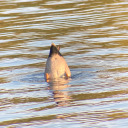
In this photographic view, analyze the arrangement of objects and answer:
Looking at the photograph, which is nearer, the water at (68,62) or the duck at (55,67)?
the water at (68,62)

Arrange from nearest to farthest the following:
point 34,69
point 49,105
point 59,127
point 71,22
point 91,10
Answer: point 59,127 → point 49,105 → point 34,69 → point 71,22 → point 91,10

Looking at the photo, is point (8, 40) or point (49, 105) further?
point (8, 40)

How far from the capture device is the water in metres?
7.85

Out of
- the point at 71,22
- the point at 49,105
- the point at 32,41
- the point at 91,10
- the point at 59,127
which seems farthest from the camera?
the point at 91,10

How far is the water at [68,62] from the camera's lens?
25.8ft

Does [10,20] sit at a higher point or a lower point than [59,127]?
higher

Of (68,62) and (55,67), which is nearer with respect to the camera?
(55,67)

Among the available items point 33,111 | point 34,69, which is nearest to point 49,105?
point 33,111

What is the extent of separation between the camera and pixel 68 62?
40.1 ft

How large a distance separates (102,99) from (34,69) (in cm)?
321

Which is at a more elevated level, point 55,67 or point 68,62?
point 55,67

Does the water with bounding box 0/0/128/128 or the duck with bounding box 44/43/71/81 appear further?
the duck with bounding box 44/43/71/81

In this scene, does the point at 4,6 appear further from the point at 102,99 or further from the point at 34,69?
the point at 102,99

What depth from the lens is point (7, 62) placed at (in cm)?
1220
